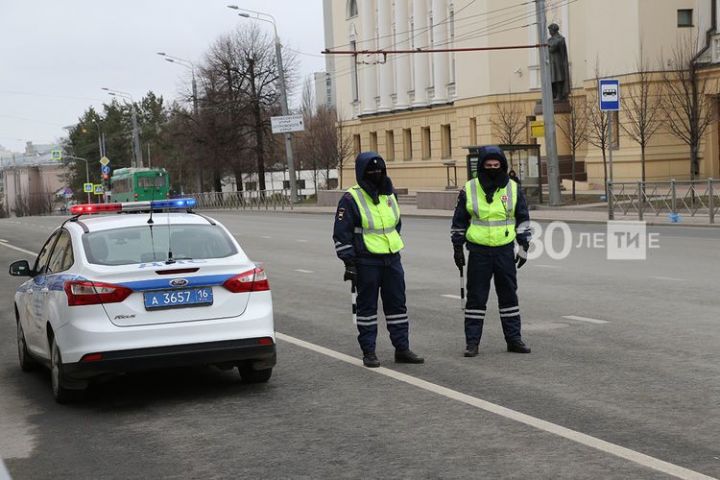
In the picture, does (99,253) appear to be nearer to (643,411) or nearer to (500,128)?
(643,411)

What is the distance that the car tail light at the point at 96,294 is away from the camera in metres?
7.94

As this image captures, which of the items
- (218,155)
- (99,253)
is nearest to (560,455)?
(99,253)

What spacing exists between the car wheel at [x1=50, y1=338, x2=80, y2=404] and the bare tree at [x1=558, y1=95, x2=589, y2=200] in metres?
37.4

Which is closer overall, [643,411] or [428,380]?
[643,411]

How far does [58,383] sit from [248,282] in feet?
5.08

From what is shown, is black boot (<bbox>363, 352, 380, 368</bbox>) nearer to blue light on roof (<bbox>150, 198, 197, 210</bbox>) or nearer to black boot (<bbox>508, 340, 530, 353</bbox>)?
black boot (<bbox>508, 340, 530, 353</bbox>)

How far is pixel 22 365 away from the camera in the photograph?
33.3 feet

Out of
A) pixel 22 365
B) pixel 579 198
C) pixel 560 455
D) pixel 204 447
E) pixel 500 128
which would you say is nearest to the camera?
pixel 560 455

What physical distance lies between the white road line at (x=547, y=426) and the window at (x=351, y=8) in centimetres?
6418

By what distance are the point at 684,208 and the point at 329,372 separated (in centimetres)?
2173

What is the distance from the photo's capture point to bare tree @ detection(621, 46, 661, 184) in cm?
4159

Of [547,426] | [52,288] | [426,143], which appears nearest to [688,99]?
[426,143]

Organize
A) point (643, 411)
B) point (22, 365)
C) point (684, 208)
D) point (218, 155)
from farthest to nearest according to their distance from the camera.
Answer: point (218, 155) → point (684, 208) → point (22, 365) → point (643, 411)

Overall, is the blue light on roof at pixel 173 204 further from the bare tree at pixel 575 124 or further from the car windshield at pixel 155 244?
the bare tree at pixel 575 124
